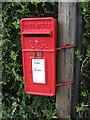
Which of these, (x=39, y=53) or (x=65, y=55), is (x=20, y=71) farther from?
(x=65, y=55)

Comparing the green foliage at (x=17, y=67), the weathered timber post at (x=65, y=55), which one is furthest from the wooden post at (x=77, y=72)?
the green foliage at (x=17, y=67)

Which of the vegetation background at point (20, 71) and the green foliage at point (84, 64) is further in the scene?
the vegetation background at point (20, 71)

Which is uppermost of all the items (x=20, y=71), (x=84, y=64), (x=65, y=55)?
(x=65, y=55)


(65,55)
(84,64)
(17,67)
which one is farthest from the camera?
(17,67)

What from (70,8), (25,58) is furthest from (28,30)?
(70,8)

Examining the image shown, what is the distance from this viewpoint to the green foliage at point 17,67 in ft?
6.98

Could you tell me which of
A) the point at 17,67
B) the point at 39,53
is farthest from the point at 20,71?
the point at 39,53

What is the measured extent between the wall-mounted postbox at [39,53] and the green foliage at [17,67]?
45 cm

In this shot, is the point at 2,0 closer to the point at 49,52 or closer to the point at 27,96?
the point at 49,52

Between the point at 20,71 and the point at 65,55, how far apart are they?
95 centimetres

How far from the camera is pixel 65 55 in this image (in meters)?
1.91

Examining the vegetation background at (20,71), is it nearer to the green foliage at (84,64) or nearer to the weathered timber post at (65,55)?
the green foliage at (84,64)

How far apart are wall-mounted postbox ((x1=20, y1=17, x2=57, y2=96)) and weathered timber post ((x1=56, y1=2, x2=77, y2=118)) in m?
0.18

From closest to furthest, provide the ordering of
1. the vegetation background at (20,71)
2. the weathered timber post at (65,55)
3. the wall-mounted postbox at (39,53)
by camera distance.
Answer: the wall-mounted postbox at (39,53) → the weathered timber post at (65,55) → the vegetation background at (20,71)
